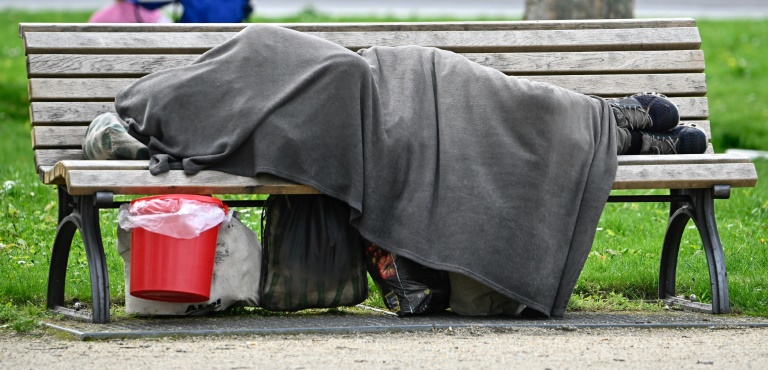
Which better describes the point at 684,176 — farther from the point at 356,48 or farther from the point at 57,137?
the point at 57,137

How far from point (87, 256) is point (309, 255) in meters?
0.72

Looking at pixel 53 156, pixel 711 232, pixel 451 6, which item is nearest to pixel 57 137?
pixel 53 156

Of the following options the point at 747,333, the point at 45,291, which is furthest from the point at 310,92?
the point at 747,333

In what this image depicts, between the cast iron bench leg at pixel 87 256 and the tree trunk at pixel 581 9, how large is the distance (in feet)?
15.0

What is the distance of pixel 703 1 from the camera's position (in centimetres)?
1809

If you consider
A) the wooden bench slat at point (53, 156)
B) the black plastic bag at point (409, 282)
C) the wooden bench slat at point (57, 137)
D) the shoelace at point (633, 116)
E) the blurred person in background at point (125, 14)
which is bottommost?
the black plastic bag at point (409, 282)

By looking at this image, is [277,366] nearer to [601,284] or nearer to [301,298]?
[301,298]

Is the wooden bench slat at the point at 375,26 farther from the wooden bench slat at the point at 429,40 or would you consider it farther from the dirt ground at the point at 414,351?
the dirt ground at the point at 414,351

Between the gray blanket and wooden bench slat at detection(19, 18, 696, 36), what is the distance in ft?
1.99

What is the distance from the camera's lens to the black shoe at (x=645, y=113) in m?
4.13

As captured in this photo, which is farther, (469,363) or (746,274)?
(746,274)

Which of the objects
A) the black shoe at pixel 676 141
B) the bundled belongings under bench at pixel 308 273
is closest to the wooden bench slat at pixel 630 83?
the black shoe at pixel 676 141

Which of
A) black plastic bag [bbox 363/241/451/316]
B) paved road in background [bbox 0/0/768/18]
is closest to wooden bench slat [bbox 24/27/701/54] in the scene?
black plastic bag [bbox 363/241/451/316]

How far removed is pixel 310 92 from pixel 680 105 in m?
1.74
